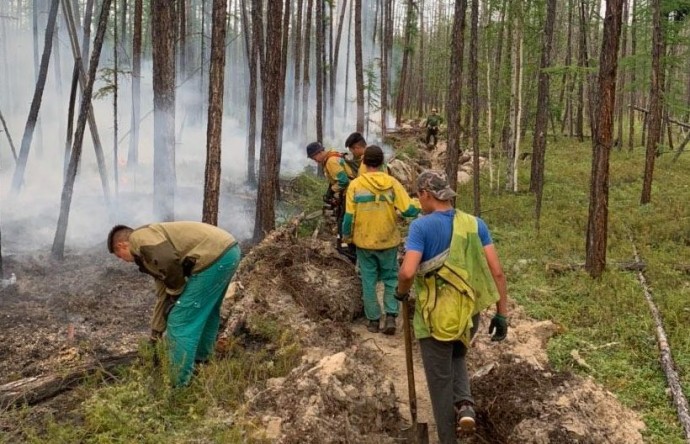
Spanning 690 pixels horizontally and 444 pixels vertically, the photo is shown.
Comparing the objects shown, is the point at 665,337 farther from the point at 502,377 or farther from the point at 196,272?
the point at 196,272

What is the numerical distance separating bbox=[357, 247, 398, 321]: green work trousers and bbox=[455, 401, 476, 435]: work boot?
94.2 inches

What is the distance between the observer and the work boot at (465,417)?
350cm

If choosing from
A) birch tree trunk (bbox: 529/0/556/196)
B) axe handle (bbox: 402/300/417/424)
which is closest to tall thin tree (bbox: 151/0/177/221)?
birch tree trunk (bbox: 529/0/556/196)

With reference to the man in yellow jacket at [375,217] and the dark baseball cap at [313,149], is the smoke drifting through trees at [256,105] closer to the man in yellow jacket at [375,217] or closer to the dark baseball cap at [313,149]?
Answer: the dark baseball cap at [313,149]

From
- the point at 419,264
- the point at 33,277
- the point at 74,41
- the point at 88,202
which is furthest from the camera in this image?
the point at 88,202

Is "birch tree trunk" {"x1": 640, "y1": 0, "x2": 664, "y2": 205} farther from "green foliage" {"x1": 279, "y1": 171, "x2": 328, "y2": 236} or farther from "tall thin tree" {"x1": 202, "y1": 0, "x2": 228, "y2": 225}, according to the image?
"tall thin tree" {"x1": 202, "y1": 0, "x2": 228, "y2": 225}

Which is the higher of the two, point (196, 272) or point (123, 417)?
point (196, 272)

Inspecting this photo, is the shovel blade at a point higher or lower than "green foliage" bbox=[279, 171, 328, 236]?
lower

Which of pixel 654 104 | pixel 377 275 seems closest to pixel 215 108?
pixel 377 275

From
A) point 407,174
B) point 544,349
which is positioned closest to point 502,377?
point 544,349

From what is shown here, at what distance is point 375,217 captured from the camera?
5.80 metres

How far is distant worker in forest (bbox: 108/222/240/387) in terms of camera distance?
4.22 m

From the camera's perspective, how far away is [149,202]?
13.7 m

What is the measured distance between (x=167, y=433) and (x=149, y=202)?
10774 millimetres
